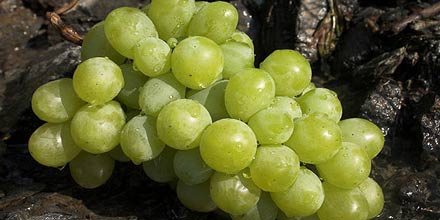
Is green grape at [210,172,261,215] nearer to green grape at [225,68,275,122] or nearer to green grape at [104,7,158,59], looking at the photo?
green grape at [225,68,275,122]

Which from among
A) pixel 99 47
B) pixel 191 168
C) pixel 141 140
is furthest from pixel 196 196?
A: pixel 99 47

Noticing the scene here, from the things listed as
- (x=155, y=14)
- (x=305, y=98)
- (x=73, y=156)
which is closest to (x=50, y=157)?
(x=73, y=156)

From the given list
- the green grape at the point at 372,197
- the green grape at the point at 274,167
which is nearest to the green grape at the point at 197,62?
the green grape at the point at 274,167

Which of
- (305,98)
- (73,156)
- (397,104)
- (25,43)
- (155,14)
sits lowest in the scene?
(25,43)

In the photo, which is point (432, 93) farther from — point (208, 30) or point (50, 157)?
point (50, 157)

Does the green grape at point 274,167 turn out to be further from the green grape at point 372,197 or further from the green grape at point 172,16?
the green grape at point 172,16

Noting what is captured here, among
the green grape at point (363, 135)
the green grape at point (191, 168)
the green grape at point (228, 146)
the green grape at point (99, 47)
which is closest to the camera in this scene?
the green grape at point (228, 146)

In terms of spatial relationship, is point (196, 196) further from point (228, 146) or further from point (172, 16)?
point (172, 16)
